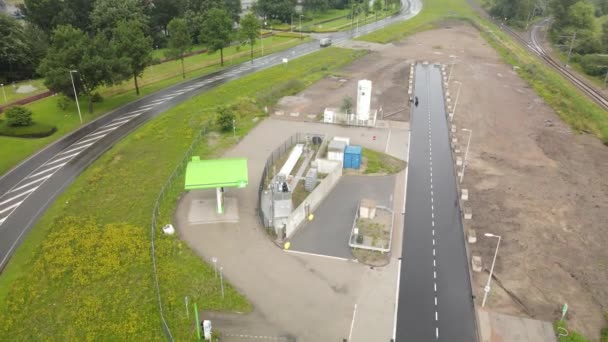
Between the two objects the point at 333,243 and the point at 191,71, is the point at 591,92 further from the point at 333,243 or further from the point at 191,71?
the point at 191,71

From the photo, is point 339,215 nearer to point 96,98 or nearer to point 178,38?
point 96,98

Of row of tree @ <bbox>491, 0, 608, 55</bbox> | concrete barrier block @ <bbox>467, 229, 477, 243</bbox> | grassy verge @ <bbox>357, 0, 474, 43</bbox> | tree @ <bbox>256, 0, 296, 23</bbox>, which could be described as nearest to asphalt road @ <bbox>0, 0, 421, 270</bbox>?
concrete barrier block @ <bbox>467, 229, 477, 243</bbox>

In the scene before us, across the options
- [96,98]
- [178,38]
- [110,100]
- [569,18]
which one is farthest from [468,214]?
[569,18]

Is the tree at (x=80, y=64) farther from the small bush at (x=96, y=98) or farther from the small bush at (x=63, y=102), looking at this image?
the small bush at (x=63, y=102)

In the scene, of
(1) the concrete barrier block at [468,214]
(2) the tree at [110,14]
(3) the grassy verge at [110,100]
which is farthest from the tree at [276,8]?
(1) the concrete barrier block at [468,214]

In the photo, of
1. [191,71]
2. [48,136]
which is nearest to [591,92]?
[191,71]
